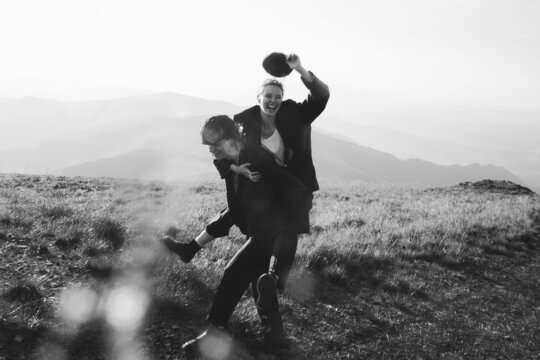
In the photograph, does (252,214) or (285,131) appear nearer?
(252,214)

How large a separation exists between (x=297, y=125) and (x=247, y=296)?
190 centimetres

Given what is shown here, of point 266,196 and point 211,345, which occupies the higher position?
point 266,196

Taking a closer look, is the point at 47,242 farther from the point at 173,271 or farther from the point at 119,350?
the point at 119,350

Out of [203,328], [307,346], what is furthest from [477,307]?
[203,328]

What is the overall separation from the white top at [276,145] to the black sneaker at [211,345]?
5.10ft

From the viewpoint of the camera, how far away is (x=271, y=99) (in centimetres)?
366

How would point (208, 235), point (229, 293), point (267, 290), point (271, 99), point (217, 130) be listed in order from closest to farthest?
point (267, 290) < point (229, 293) < point (217, 130) < point (271, 99) < point (208, 235)

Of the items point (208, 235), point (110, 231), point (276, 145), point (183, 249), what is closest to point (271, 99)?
point (276, 145)

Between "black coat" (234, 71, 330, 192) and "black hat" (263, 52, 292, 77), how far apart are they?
23cm

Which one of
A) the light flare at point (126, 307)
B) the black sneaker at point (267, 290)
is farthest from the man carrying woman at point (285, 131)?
the light flare at point (126, 307)

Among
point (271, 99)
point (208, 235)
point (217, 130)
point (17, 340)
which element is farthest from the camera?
point (208, 235)

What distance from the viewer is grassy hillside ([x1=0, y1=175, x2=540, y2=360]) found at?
3096mm

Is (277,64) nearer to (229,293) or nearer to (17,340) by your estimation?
(229,293)

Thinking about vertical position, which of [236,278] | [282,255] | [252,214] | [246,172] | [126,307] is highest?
[246,172]
